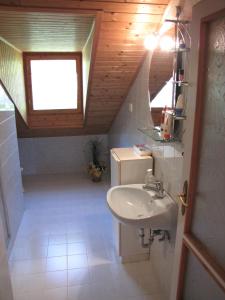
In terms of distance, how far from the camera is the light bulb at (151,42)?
207cm

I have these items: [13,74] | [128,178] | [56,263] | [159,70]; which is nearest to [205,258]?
[128,178]

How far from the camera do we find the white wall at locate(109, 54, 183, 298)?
1757 millimetres

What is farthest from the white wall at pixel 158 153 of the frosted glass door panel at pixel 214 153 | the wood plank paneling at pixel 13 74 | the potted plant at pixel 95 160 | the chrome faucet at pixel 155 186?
the wood plank paneling at pixel 13 74

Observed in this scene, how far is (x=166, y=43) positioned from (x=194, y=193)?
1.18 metres

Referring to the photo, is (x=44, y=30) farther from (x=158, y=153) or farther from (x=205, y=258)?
(x=205, y=258)

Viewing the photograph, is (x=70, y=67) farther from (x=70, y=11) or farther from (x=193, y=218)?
(x=193, y=218)

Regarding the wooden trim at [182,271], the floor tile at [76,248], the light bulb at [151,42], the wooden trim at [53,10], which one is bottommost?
the floor tile at [76,248]

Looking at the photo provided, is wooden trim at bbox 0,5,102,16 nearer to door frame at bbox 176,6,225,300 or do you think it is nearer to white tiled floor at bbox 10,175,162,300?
door frame at bbox 176,6,225,300

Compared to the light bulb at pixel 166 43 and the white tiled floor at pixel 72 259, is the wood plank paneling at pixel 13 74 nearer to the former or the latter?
the white tiled floor at pixel 72 259

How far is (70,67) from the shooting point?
3971 mm

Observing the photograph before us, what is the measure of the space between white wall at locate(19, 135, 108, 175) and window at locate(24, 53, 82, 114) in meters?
0.76

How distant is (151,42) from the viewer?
213cm

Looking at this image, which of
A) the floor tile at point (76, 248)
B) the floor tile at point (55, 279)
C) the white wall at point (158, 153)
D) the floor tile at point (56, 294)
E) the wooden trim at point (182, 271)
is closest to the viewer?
the wooden trim at point (182, 271)

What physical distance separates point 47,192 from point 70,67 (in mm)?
2003
